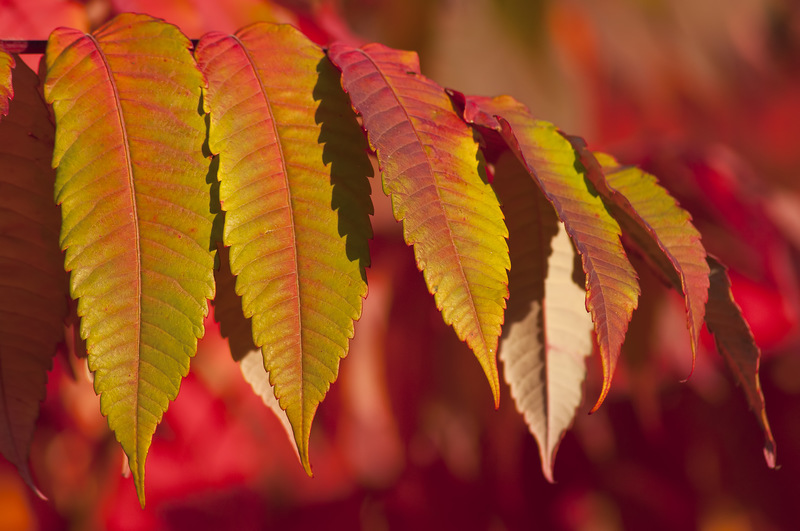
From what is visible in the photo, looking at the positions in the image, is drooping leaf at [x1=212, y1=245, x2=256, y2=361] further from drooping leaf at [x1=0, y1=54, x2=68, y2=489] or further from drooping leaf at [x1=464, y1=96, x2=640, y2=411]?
drooping leaf at [x1=464, y1=96, x2=640, y2=411]

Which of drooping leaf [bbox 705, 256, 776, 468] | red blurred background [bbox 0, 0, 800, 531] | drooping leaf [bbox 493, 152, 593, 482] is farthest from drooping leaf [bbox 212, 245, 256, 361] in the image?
red blurred background [bbox 0, 0, 800, 531]

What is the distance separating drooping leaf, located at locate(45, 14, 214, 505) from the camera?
0.46 metres

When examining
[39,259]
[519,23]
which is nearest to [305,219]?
[39,259]

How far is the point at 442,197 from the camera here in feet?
1.59

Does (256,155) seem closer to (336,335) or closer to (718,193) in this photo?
(336,335)

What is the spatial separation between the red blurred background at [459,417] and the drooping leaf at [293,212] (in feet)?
1.55

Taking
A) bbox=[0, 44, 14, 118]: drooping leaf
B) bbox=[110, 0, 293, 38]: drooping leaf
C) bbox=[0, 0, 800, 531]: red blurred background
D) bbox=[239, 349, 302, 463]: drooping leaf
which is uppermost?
bbox=[0, 44, 14, 118]: drooping leaf

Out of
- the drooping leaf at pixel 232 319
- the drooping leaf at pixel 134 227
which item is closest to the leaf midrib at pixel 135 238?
the drooping leaf at pixel 134 227

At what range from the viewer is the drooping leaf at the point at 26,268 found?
52cm

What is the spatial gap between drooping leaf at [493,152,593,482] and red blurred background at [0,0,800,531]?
0.41m

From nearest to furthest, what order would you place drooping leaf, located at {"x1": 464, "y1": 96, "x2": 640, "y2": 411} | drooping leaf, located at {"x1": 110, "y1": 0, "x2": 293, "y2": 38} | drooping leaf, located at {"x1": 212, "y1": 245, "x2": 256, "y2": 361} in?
drooping leaf, located at {"x1": 464, "y1": 96, "x2": 640, "y2": 411}, drooping leaf, located at {"x1": 212, "y1": 245, "x2": 256, "y2": 361}, drooping leaf, located at {"x1": 110, "y1": 0, "x2": 293, "y2": 38}

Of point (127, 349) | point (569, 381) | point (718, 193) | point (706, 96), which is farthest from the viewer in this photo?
point (706, 96)

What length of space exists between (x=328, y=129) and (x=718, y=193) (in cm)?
81

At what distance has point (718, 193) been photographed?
1098 mm
